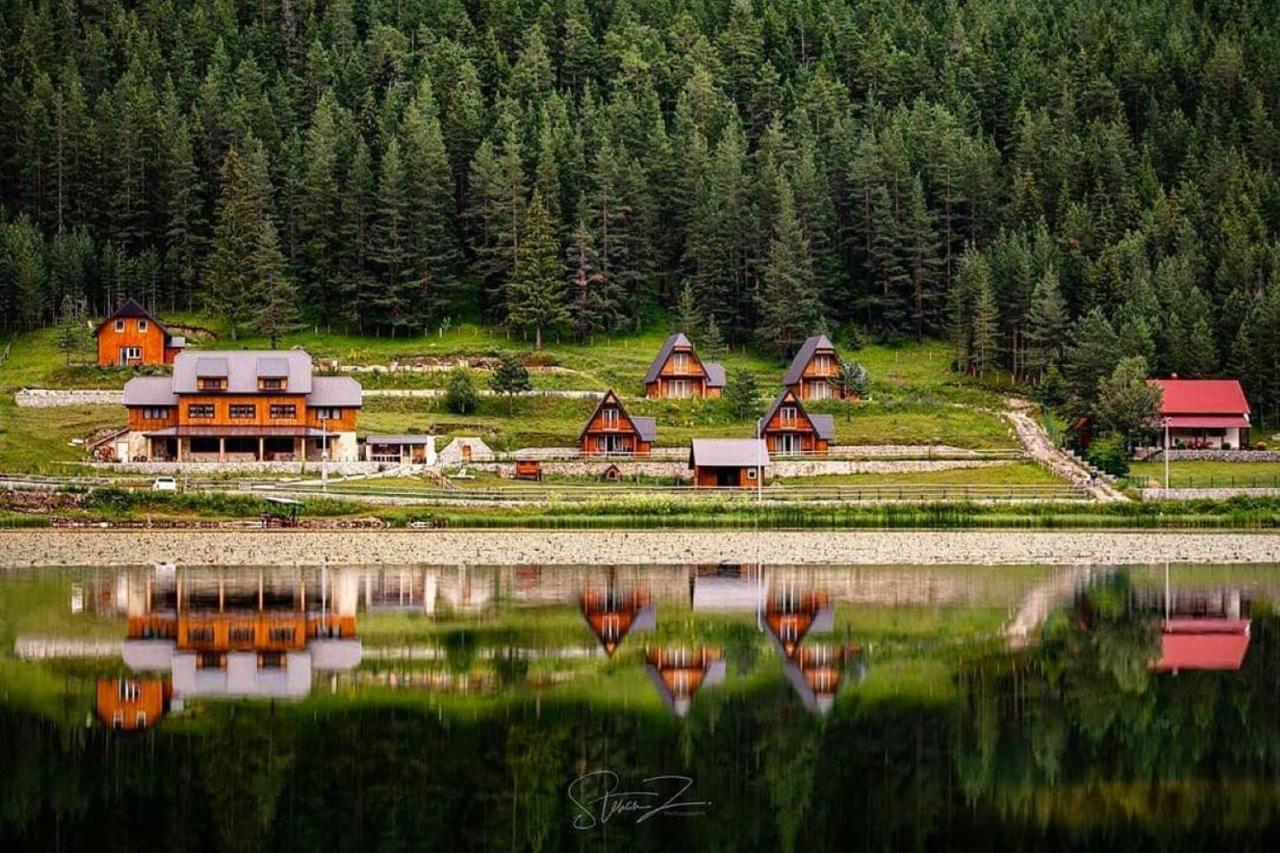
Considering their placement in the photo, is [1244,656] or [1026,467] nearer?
[1244,656]

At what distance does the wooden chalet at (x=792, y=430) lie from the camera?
91438 millimetres

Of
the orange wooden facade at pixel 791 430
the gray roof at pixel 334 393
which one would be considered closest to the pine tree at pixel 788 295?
the orange wooden facade at pixel 791 430

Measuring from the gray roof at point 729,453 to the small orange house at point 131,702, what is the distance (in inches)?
2003

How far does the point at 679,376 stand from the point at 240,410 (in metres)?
Answer: 27.9

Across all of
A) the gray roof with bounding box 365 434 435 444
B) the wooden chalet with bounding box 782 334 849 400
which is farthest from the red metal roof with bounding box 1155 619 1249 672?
the wooden chalet with bounding box 782 334 849 400

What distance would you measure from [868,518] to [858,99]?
103 metres

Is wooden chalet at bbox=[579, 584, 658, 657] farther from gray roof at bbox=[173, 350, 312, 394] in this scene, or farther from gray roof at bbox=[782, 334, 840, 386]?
gray roof at bbox=[782, 334, 840, 386]

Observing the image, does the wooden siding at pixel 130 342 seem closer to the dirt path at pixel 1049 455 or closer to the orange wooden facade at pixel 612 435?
the orange wooden facade at pixel 612 435

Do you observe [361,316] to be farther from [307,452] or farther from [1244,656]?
[1244,656]

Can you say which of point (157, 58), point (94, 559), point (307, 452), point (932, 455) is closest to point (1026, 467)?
point (932, 455)

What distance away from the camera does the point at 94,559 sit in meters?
58.4

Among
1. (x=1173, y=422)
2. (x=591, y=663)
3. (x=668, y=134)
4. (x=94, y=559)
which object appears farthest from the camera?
(x=668, y=134)

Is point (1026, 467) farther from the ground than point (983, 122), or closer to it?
closer to it

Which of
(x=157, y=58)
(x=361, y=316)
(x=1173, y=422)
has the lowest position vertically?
(x=1173, y=422)
